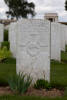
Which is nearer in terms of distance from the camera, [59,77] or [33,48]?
[33,48]

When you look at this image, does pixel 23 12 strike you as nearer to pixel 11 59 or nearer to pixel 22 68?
pixel 11 59

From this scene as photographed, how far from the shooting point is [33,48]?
20.0 ft

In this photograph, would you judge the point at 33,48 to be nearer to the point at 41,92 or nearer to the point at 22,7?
the point at 41,92

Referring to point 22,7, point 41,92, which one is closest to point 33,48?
point 41,92

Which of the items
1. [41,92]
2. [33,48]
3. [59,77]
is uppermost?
[33,48]

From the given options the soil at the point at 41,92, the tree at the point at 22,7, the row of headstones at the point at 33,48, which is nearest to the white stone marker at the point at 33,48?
the row of headstones at the point at 33,48

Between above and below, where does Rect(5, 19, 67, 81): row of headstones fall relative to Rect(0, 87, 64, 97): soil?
above

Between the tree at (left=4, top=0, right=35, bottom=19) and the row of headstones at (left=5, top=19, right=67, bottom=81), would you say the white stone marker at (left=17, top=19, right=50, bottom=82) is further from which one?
the tree at (left=4, top=0, right=35, bottom=19)

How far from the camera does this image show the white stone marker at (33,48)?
6.07 meters

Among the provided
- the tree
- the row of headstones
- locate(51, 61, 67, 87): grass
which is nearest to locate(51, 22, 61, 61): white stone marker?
locate(51, 61, 67, 87): grass

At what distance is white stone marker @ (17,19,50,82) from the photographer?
607cm

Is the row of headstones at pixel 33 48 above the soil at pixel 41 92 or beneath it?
above

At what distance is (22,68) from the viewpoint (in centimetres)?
613

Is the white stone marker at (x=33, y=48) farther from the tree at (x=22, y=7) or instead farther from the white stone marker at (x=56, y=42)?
the tree at (x=22, y=7)
